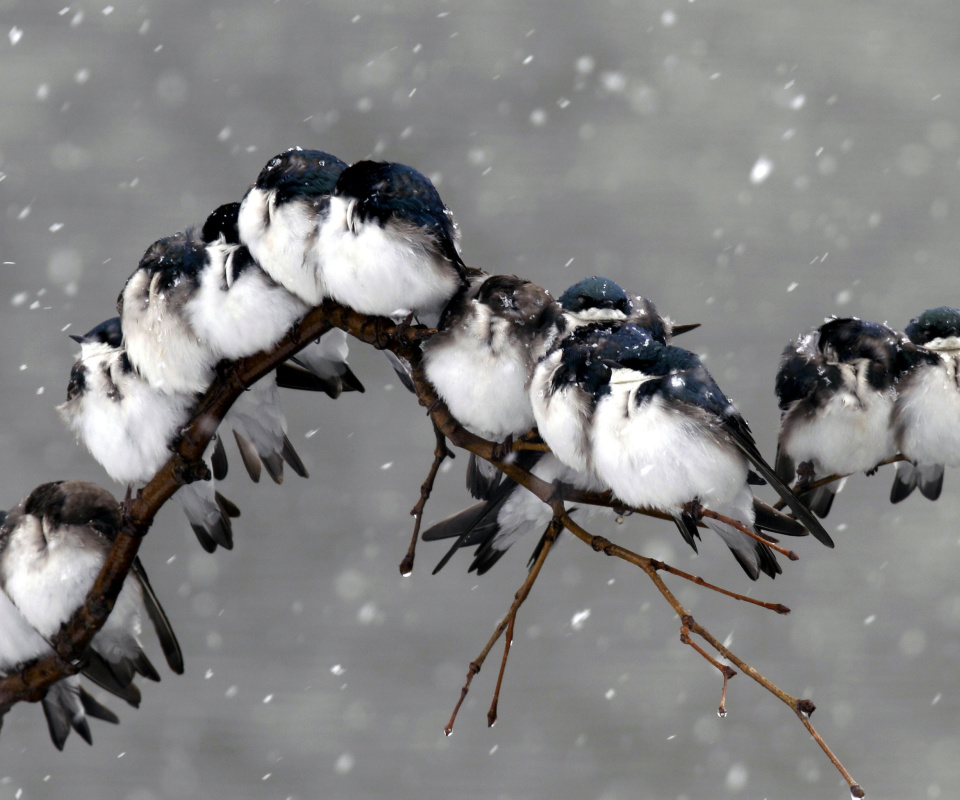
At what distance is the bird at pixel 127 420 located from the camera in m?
1.03

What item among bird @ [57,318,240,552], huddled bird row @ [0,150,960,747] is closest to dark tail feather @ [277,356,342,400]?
huddled bird row @ [0,150,960,747]

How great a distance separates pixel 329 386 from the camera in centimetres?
107

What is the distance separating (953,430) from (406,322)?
429 millimetres

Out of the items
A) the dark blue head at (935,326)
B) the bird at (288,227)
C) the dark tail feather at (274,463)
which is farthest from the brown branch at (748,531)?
the dark tail feather at (274,463)

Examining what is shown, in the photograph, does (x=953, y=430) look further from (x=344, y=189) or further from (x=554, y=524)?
(x=344, y=189)

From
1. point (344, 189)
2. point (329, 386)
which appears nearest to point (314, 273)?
point (344, 189)

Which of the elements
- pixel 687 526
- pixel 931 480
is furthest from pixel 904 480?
pixel 687 526

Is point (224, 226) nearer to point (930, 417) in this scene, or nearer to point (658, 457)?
point (658, 457)

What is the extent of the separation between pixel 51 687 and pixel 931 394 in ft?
3.22

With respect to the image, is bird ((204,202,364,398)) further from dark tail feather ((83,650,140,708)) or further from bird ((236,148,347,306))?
dark tail feather ((83,650,140,708))

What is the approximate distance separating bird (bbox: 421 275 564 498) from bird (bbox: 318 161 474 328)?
Answer: 0.04m

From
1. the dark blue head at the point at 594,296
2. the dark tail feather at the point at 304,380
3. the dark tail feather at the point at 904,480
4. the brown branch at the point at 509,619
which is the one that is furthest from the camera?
the dark tail feather at the point at 304,380

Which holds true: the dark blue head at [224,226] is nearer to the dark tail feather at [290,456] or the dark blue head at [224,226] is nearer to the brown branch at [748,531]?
the dark tail feather at [290,456]

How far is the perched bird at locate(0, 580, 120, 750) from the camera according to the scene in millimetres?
1157
